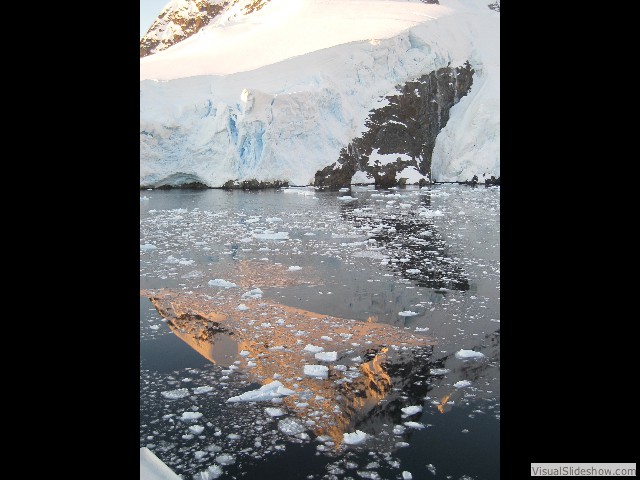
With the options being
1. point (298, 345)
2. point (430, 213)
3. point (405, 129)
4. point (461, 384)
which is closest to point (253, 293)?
point (298, 345)

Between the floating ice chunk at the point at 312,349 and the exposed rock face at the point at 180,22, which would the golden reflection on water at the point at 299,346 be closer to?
the floating ice chunk at the point at 312,349

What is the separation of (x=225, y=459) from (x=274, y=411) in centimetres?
54

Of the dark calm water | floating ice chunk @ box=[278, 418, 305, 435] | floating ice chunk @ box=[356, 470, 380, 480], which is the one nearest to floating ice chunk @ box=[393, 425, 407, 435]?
the dark calm water

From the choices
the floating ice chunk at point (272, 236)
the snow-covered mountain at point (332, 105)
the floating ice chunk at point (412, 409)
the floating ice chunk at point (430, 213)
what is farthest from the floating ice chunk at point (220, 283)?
the snow-covered mountain at point (332, 105)

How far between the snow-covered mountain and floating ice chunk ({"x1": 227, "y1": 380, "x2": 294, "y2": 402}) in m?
15.5

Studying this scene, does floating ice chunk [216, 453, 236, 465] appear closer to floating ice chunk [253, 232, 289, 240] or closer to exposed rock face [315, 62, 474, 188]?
floating ice chunk [253, 232, 289, 240]

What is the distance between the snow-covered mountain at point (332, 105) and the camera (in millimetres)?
18594

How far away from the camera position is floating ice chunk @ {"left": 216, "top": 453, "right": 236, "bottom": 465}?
268cm
